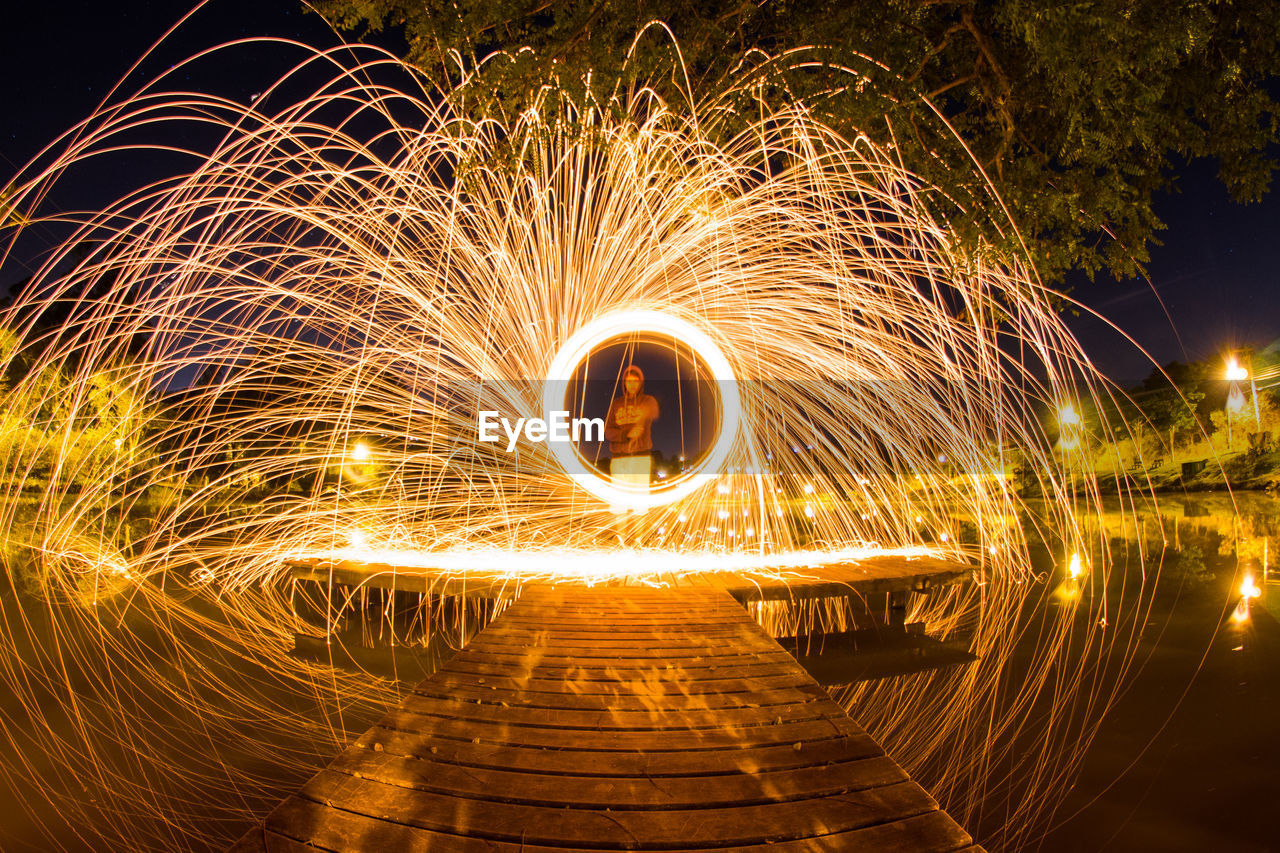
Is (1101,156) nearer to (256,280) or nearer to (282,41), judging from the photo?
(282,41)

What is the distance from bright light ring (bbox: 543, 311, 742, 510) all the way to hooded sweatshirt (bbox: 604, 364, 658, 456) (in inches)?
16.8

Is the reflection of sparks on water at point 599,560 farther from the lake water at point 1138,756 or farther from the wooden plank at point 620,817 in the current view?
the wooden plank at point 620,817

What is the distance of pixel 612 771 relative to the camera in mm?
2299

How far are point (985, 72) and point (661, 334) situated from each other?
384cm

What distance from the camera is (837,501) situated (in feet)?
23.9

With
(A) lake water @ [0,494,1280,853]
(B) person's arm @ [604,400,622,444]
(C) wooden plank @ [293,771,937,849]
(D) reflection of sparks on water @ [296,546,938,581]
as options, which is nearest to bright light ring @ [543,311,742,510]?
(B) person's arm @ [604,400,622,444]

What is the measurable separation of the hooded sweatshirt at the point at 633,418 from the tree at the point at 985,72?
118 inches

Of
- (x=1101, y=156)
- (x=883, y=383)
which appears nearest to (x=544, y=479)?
(x=883, y=383)

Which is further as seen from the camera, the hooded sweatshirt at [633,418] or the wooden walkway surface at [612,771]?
the hooded sweatshirt at [633,418]

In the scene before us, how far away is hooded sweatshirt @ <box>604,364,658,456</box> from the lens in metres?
7.41

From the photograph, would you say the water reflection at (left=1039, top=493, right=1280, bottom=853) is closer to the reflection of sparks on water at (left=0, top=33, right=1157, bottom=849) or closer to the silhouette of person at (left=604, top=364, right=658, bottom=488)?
the reflection of sparks on water at (left=0, top=33, right=1157, bottom=849)

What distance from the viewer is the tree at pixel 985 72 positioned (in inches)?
188

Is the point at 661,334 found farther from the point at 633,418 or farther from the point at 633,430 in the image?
the point at 633,430

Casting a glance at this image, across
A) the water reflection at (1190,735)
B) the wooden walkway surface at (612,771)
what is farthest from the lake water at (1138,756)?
the wooden walkway surface at (612,771)
